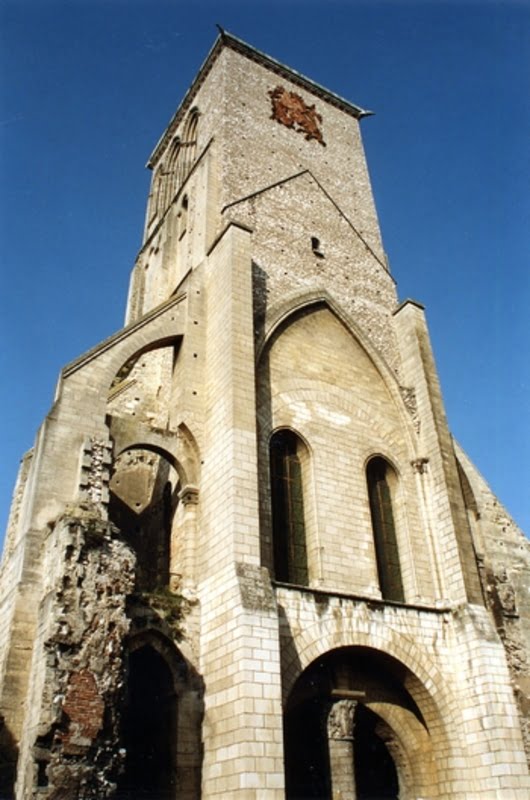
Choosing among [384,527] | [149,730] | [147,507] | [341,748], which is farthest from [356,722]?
[147,507]

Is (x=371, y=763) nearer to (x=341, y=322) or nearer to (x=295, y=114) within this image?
(x=341, y=322)

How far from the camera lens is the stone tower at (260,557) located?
35.9 ft

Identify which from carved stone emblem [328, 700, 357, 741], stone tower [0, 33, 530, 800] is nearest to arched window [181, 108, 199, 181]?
stone tower [0, 33, 530, 800]

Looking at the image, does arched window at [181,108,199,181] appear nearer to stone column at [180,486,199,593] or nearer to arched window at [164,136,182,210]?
arched window at [164,136,182,210]

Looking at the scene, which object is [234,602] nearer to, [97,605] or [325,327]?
[97,605]

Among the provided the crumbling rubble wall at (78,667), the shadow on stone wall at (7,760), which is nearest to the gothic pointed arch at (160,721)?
the crumbling rubble wall at (78,667)

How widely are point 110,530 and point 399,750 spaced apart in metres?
6.83

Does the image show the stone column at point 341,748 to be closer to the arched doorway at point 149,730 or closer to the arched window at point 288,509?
the arched window at point 288,509

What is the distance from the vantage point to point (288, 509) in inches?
582

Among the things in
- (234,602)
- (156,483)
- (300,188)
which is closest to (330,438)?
(156,483)

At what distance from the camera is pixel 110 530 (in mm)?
11891

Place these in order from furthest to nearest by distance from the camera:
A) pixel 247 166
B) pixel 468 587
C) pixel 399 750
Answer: pixel 247 166, pixel 468 587, pixel 399 750

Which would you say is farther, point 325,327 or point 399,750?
point 325,327

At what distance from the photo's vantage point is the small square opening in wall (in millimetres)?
19670
